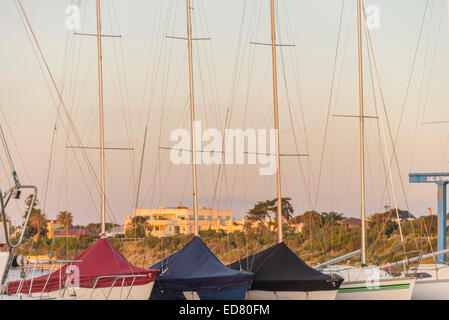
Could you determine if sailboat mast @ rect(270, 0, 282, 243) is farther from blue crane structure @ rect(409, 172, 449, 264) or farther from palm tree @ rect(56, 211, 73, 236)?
palm tree @ rect(56, 211, 73, 236)

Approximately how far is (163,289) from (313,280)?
480 centimetres

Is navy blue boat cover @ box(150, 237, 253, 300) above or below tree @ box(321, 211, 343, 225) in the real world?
below

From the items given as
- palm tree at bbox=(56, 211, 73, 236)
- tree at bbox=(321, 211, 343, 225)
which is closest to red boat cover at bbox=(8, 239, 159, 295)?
palm tree at bbox=(56, 211, 73, 236)

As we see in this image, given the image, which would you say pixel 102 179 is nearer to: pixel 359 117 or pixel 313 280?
pixel 313 280

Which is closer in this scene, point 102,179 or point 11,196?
point 11,196

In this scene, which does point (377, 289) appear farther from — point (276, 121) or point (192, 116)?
point (192, 116)

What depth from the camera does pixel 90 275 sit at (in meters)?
22.8

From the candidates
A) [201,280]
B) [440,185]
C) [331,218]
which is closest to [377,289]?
[201,280]

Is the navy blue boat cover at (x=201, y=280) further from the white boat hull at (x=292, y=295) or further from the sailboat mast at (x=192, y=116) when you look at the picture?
the sailboat mast at (x=192, y=116)

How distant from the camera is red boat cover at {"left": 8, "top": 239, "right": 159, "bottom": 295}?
22375 millimetres

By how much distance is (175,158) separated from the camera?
29.7 m

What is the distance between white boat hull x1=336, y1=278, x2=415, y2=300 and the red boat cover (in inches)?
279

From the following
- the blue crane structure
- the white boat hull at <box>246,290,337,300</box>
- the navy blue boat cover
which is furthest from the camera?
the blue crane structure

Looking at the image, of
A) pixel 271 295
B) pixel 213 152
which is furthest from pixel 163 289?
pixel 213 152
